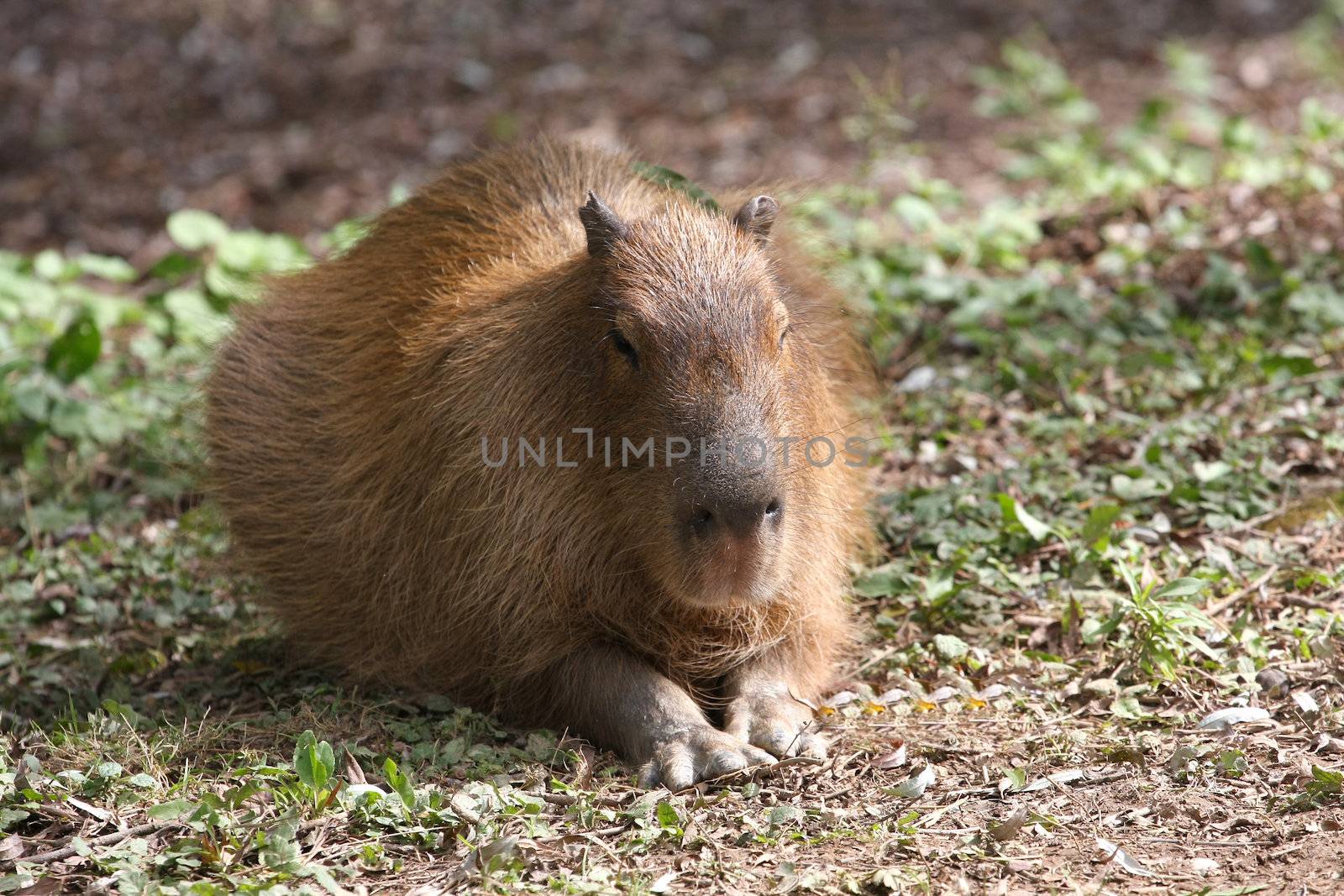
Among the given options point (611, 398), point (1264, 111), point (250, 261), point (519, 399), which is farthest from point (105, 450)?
point (1264, 111)

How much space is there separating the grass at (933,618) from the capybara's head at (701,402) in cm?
64

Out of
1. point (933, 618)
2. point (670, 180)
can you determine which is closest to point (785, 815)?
point (933, 618)

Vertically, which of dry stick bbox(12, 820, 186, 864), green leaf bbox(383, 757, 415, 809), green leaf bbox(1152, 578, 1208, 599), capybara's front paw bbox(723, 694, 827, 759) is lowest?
dry stick bbox(12, 820, 186, 864)

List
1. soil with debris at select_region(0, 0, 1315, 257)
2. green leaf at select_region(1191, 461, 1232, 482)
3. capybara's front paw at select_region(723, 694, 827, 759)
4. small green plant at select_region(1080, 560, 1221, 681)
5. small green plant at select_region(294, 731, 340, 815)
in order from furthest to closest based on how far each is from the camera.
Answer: soil with debris at select_region(0, 0, 1315, 257) < green leaf at select_region(1191, 461, 1232, 482) < small green plant at select_region(1080, 560, 1221, 681) < capybara's front paw at select_region(723, 694, 827, 759) < small green plant at select_region(294, 731, 340, 815)

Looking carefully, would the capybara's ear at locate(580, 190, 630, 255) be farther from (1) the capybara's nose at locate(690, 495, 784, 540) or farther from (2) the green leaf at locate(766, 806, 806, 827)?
(2) the green leaf at locate(766, 806, 806, 827)

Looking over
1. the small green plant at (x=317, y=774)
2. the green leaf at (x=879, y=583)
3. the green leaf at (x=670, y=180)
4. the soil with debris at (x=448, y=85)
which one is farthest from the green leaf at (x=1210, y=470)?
the soil with debris at (x=448, y=85)

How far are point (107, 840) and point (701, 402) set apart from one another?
71.2 inches

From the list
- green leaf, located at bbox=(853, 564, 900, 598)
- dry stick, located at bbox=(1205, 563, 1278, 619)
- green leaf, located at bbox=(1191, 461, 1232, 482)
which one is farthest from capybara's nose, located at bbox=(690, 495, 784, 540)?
green leaf, located at bbox=(1191, 461, 1232, 482)

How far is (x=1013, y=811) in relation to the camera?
343 cm

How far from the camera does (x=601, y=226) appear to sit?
3.91 meters

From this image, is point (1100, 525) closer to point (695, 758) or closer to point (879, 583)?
point (879, 583)

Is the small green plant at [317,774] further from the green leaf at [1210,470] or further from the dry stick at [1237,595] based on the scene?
the green leaf at [1210,470]

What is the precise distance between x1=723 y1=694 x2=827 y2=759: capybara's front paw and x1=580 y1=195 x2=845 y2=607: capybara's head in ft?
1.41

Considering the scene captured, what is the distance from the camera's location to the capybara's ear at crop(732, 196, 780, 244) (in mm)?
4094
